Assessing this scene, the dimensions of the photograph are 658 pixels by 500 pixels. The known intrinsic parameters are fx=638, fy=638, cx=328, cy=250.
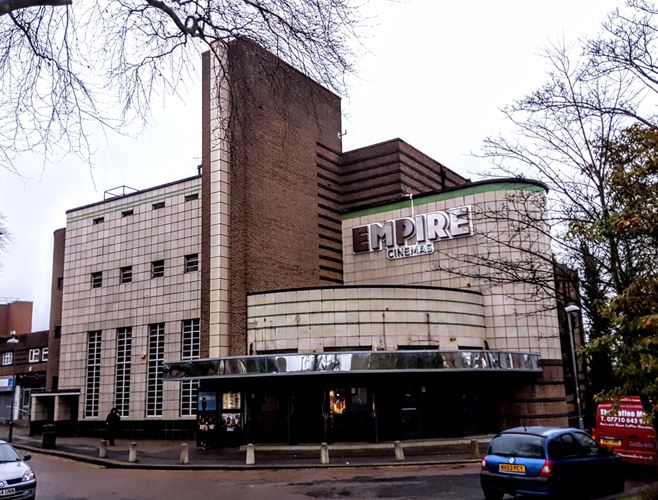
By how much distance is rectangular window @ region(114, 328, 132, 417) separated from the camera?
107ft

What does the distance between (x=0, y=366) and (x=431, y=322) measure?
1401 inches

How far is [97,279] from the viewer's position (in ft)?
118

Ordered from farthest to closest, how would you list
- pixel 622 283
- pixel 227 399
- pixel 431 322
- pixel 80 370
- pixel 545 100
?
pixel 80 370 → pixel 431 322 → pixel 227 399 → pixel 545 100 → pixel 622 283

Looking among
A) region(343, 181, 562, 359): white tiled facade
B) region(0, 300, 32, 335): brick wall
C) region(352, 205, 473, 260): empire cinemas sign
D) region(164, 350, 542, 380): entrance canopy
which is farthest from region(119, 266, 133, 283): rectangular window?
region(0, 300, 32, 335): brick wall

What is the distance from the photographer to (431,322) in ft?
92.2

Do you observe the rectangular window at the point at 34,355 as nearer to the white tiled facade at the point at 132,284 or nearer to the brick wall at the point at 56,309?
the brick wall at the point at 56,309

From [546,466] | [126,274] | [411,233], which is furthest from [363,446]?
[126,274]

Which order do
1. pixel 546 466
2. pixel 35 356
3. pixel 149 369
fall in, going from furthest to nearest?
pixel 35 356 → pixel 149 369 → pixel 546 466

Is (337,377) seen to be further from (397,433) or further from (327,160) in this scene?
(327,160)

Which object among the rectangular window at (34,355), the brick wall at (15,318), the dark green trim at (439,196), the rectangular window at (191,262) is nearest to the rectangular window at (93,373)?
the rectangular window at (191,262)

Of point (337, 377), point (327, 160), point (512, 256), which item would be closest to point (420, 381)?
point (337, 377)

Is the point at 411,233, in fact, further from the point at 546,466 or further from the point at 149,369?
the point at 546,466

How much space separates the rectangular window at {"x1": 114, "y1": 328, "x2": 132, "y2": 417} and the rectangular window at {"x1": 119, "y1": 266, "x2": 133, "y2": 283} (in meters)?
2.65

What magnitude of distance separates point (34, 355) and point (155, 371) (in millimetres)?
17564
